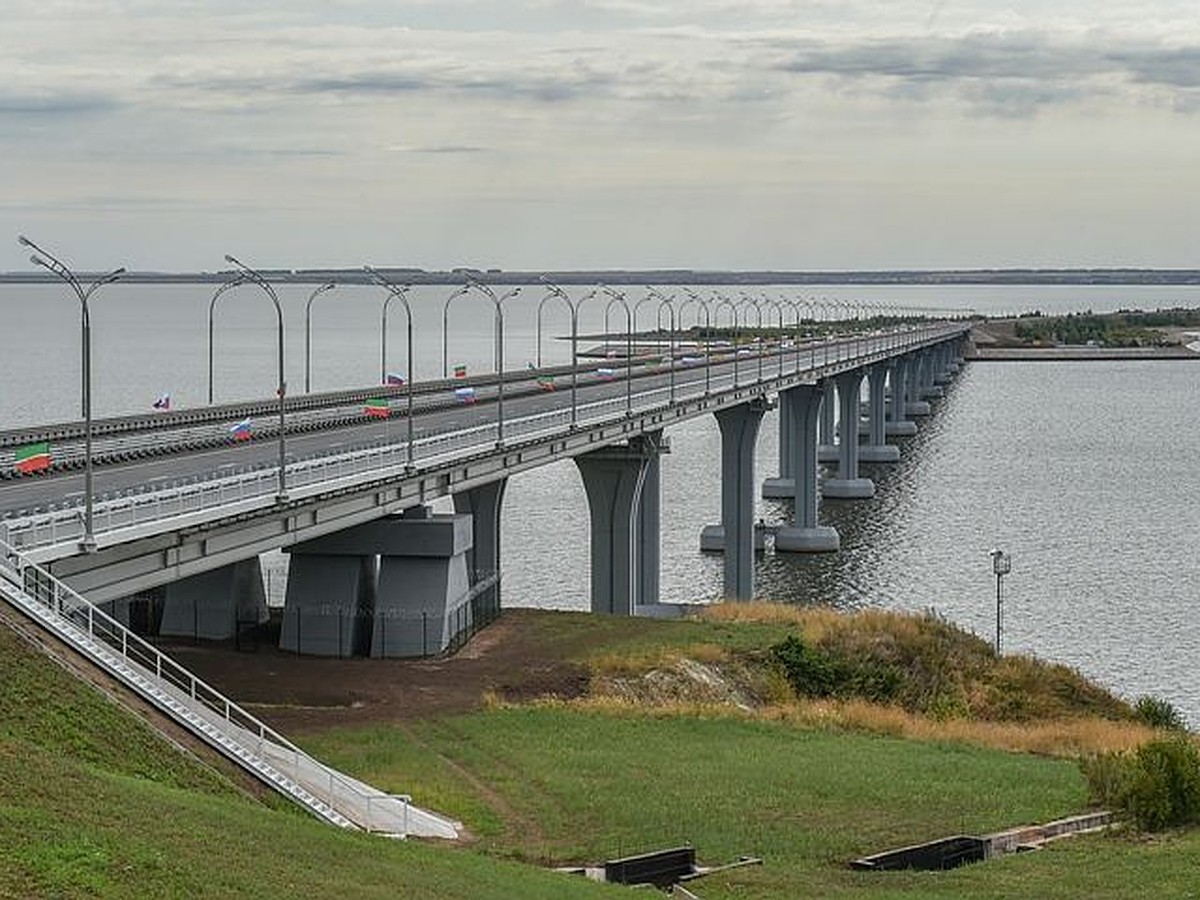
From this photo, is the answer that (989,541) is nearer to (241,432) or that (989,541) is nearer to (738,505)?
(738,505)

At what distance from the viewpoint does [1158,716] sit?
5000cm

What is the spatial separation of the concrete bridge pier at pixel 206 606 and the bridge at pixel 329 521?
6 cm

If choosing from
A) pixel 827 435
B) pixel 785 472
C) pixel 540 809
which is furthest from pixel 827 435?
pixel 540 809

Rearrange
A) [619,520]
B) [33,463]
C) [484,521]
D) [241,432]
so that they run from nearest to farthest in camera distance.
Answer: [33,463] → [241,432] → [484,521] → [619,520]

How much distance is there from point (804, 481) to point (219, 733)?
74.6 meters

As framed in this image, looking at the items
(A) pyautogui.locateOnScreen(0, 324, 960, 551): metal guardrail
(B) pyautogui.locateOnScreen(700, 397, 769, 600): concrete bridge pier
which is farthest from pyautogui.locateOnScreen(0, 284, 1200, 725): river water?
(A) pyautogui.locateOnScreen(0, 324, 960, 551): metal guardrail

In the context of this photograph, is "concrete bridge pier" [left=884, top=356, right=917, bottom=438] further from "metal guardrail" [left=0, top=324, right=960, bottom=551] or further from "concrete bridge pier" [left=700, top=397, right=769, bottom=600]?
"metal guardrail" [left=0, top=324, right=960, bottom=551]

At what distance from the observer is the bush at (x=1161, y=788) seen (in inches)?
1287

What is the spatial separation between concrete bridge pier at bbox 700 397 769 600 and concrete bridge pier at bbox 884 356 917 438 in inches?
2668

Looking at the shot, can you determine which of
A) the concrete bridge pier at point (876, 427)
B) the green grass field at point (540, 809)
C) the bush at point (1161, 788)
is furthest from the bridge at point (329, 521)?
the concrete bridge pier at point (876, 427)

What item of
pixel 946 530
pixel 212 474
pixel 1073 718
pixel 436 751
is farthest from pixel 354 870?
pixel 946 530

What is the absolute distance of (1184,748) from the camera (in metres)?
33.9

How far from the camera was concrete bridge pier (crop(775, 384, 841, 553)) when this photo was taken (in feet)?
322

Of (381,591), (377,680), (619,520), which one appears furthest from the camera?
(619,520)
